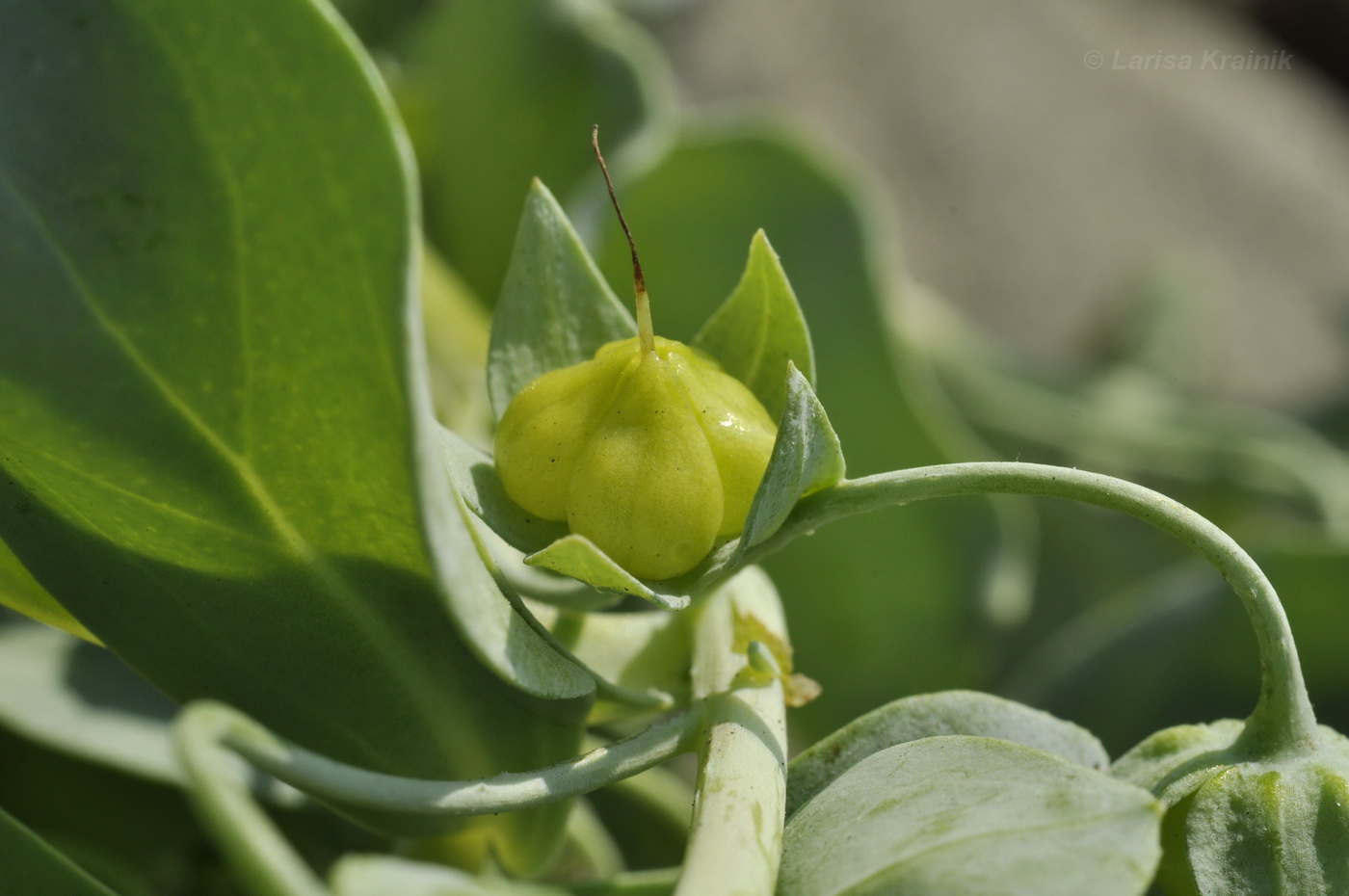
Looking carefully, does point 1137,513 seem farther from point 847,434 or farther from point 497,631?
point 847,434

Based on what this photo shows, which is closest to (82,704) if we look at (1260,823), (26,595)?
(26,595)

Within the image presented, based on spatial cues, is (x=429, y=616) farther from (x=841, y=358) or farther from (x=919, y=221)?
(x=919, y=221)

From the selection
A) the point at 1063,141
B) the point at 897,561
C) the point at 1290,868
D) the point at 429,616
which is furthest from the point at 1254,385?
the point at 429,616

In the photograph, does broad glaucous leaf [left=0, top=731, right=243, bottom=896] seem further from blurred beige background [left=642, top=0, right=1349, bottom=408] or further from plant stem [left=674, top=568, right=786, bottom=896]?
blurred beige background [left=642, top=0, right=1349, bottom=408]

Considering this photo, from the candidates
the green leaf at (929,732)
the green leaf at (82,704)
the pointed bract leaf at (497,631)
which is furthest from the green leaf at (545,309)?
the green leaf at (82,704)

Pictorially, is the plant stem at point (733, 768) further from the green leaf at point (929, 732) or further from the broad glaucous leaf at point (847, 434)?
the broad glaucous leaf at point (847, 434)
